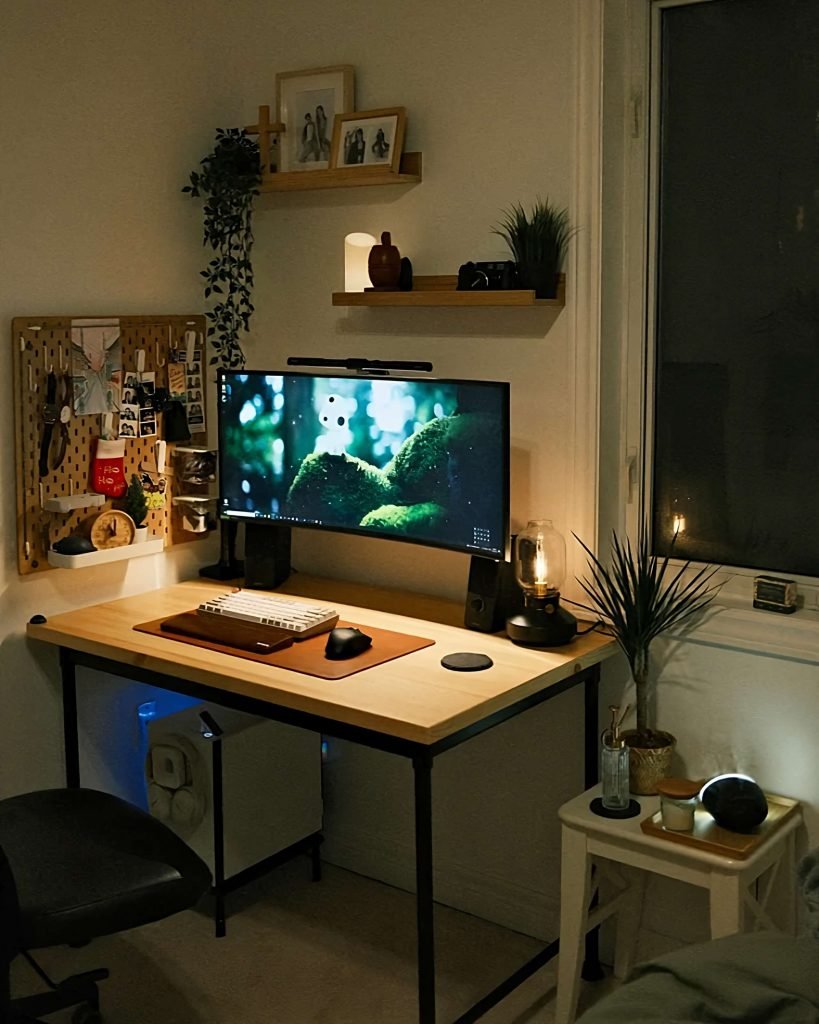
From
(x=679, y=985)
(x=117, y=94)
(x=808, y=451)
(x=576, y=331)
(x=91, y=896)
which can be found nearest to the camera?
(x=679, y=985)

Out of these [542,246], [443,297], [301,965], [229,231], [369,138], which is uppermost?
[369,138]

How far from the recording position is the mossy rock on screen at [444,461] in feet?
8.78

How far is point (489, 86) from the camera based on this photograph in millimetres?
2797

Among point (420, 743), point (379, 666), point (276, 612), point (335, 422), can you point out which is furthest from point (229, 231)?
point (420, 743)

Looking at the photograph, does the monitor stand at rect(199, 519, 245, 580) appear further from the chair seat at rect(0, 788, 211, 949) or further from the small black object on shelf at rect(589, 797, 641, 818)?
the small black object on shelf at rect(589, 797, 641, 818)

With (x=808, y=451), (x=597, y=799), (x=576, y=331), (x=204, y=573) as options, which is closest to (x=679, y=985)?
(x=597, y=799)

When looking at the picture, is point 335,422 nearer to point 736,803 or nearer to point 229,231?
point 229,231

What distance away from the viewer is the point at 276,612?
2789 mm

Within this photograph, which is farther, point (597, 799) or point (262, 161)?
point (262, 161)

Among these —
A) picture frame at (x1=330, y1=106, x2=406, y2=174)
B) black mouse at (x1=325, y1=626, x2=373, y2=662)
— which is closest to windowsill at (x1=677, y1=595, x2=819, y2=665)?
black mouse at (x1=325, y1=626, x2=373, y2=662)

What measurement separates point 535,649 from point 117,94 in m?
1.65

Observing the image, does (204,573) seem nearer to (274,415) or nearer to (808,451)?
(274,415)

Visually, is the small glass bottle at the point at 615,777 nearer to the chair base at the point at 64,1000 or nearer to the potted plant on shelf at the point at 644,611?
the potted plant on shelf at the point at 644,611

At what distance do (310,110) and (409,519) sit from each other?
108 centimetres
